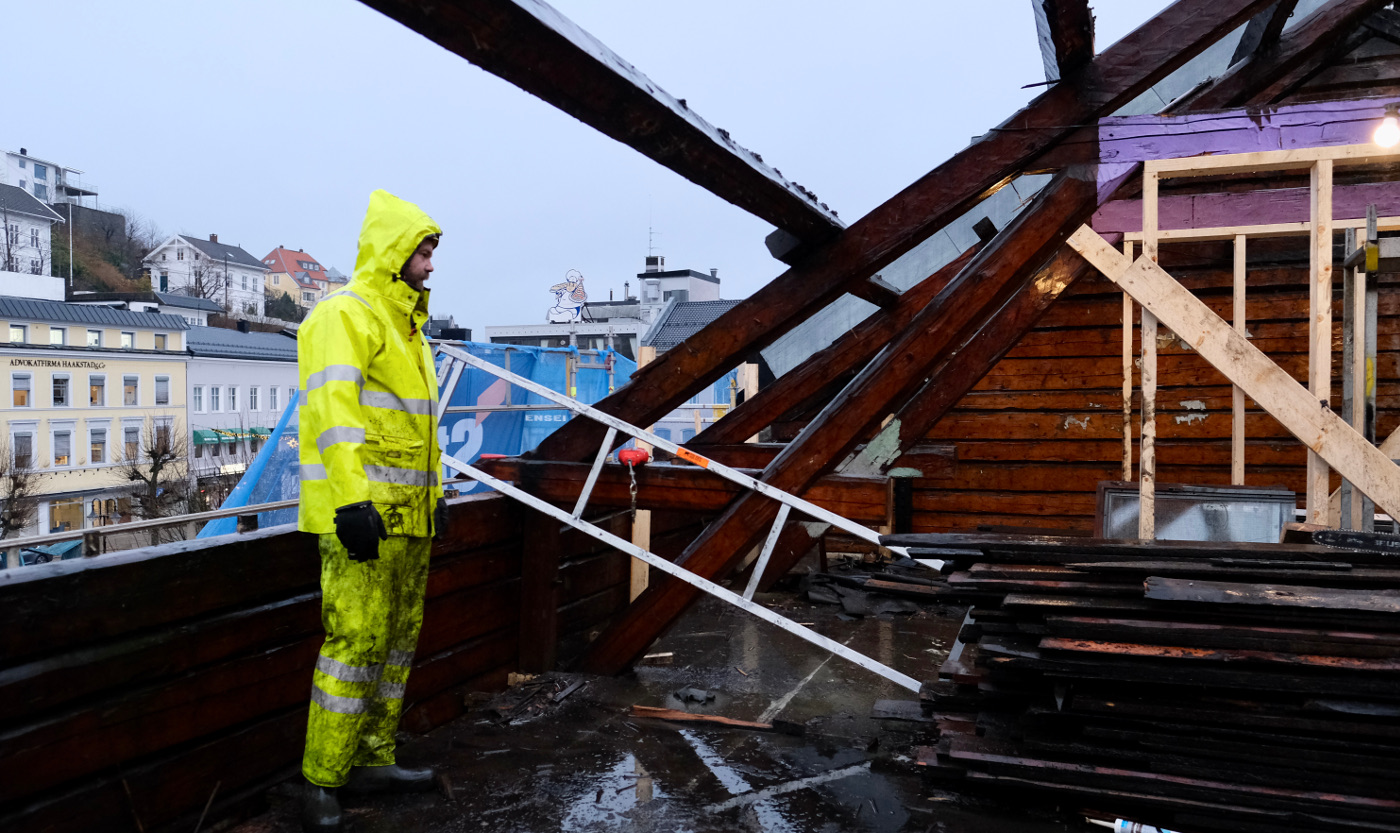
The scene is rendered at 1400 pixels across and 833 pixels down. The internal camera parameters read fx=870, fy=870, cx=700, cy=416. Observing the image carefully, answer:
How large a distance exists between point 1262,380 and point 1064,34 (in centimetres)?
182

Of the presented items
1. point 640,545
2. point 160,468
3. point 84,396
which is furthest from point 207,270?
point 640,545

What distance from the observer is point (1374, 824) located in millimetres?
2852

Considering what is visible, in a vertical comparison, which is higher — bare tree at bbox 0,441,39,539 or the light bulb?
the light bulb

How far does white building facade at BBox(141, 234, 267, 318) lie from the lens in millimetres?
86000

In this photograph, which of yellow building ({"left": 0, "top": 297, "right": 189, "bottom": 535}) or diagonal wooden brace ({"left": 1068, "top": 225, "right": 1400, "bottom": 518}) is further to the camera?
yellow building ({"left": 0, "top": 297, "right": 189, "bottom": 535})

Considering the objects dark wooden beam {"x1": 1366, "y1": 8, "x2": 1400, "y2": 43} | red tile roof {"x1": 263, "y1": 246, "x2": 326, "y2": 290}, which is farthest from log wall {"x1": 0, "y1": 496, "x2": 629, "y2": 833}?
red tile roof {"x1": 263, "y1": 246, "x2": 326, "y2": 290}

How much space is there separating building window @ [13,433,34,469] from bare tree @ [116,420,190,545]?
14.5 feet

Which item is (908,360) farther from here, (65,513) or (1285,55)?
(65,513)

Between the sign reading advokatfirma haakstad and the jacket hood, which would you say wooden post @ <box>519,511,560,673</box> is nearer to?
the jacket hood

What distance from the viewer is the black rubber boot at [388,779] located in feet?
11.4

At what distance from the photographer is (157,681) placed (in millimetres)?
2971

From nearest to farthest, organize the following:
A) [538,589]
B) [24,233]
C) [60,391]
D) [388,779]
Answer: [388,779] < [538,589] < [60,391] < [24,233]

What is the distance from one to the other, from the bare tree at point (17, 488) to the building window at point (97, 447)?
9.66ft

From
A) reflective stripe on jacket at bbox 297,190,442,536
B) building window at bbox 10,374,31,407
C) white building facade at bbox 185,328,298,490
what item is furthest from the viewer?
white building facade at bbox 185,328,298,490
